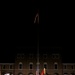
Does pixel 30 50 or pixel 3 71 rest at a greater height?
pixel 30 50

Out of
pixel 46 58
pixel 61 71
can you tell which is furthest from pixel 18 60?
pixel 61 71

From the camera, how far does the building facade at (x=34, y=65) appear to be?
34.2 meters

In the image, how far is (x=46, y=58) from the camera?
34.7 meters

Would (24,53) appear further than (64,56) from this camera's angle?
No

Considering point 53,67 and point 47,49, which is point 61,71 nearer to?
point 53,67

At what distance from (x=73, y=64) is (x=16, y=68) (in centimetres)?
753

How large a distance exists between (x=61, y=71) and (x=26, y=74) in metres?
4.57

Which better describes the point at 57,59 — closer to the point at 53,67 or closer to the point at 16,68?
the point at 53,67

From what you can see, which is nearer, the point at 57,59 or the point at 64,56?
the point at 57,59

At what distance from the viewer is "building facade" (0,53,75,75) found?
3425 centimetres

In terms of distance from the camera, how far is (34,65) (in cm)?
3466

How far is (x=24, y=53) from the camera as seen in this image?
1357 inches

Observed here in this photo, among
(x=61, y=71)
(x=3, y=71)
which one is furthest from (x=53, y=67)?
(x=3, y=71)

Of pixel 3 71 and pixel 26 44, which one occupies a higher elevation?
pixel 26 44
